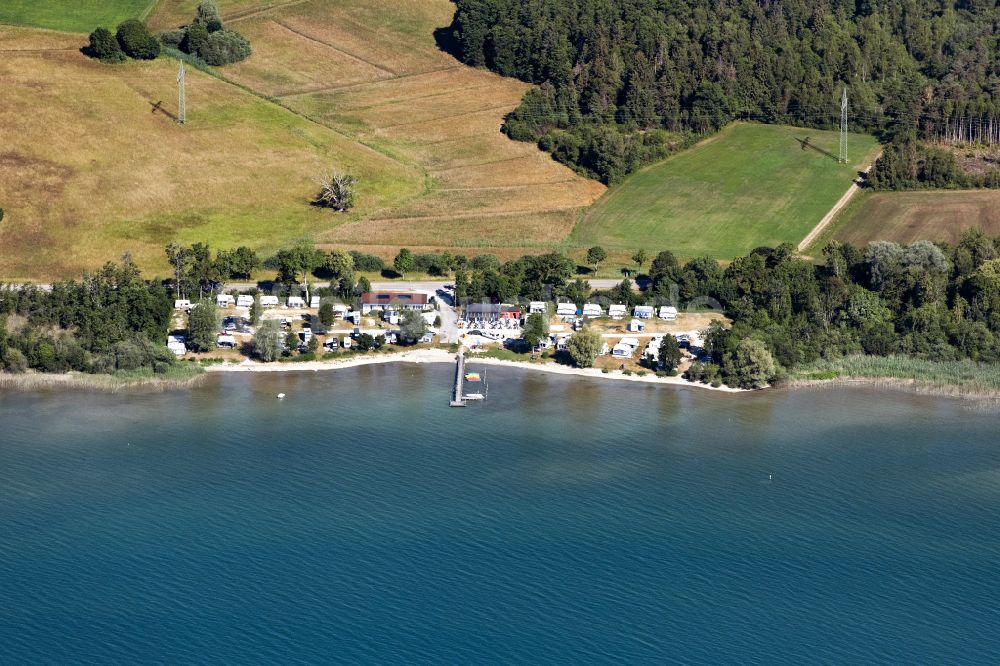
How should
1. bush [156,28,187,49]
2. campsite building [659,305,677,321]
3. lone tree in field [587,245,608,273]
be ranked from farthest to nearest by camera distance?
bush [156,28,187,49] < lone tree in field [587,245,608,273] < campsite building [659,305,677,321]

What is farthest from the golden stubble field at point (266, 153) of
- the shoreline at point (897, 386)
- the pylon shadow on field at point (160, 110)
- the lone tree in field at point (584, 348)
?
the shoreline at point (897, 386)

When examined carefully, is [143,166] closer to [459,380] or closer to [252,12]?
[252,12]

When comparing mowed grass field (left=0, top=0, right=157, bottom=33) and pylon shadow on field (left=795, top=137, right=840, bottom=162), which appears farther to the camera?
mowed grass field (left=0, top=0, right=157, bottom=33)

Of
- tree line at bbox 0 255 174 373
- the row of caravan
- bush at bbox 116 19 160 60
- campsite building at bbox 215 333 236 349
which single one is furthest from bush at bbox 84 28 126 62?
campsite building at bbox 215 333 236 349

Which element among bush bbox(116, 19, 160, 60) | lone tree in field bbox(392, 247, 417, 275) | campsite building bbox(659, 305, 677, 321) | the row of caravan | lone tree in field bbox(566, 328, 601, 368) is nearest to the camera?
lone tree in field bbox(566, 328, 601, 368)

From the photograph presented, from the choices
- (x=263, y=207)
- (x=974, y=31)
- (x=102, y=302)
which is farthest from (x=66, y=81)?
(x=974, y=31)

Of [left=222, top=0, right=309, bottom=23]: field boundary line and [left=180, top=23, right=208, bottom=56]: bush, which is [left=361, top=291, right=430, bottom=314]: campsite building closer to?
[left=180, top=23, right=208, bottom=56]: bush

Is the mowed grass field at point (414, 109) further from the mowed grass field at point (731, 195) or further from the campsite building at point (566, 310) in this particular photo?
the campsite building at point (566, 310)
